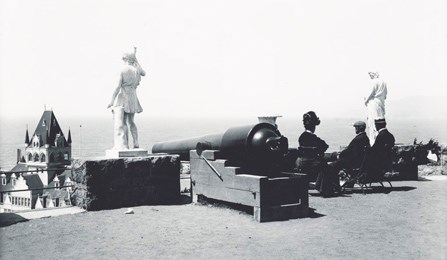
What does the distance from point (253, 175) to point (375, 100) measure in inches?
251

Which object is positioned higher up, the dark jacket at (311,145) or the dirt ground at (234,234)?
the dark jacket at (311,145)

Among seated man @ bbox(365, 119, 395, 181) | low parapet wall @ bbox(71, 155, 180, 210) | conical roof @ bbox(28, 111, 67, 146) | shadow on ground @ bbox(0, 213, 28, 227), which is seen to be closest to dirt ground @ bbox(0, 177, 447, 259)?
shadow on ground @ bbox(0, 213, 28, 227)

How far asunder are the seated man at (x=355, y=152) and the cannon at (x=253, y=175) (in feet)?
7.67

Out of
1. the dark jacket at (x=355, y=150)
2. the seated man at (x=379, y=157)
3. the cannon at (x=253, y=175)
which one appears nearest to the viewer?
the cannon at (x=253, y=175)

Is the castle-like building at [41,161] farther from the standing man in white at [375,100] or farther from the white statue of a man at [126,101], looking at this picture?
the white statue of a man at [126,101]

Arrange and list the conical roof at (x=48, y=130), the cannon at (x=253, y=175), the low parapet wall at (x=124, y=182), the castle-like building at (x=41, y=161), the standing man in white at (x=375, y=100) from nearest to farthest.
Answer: the cannon at (x=253, y=175)
the low parapet wall at (x=124, y=182)
the standing man in white at (x=375, y=100)
the castle-like building at (x=41, y=161)
the conical roof at (x=48, y=130)

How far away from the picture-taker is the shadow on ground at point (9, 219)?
7859 millimetres

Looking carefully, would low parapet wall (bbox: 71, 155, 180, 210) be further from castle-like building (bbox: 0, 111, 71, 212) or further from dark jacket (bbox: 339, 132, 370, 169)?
castle-like building (bbox: 0, 111, 71, 212)

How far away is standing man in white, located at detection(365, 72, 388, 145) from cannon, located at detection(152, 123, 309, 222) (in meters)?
5.52

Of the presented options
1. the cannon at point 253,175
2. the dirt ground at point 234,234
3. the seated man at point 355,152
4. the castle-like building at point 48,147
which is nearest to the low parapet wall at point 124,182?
the dirt ground at point 234,234

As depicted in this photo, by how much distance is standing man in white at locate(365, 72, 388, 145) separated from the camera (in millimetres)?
13203

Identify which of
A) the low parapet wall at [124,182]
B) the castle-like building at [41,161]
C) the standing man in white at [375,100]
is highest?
the standing man in white at [375,100]

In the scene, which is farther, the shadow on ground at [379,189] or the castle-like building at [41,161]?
the castle-like building at [41,161]

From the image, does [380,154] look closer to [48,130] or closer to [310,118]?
[310,118]
